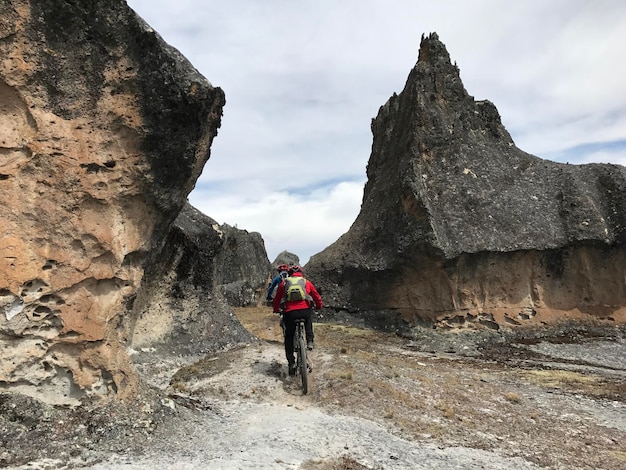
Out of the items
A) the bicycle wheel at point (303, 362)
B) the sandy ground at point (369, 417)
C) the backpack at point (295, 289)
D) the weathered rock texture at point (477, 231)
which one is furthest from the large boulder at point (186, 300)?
the weathered rock texture at point (477, 231)

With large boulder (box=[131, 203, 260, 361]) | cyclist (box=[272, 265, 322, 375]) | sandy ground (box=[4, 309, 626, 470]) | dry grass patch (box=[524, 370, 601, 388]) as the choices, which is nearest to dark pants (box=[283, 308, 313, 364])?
cyclist (box=[272, 265, 322, 375])

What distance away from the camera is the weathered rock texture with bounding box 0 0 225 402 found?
6.32m

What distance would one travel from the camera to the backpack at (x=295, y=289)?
9062 millimetres

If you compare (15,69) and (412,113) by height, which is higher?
(412,113)

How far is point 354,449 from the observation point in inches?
251

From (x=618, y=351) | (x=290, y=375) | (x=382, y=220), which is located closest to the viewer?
(x=290, y=375)

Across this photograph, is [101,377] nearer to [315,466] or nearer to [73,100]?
[315,466]

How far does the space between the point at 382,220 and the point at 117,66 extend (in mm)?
16314

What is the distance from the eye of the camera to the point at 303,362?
855 cm

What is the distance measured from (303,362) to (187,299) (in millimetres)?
5017

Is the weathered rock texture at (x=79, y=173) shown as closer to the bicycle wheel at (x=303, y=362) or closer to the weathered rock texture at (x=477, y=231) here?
the bicycle wheel at (x=303, y=362)

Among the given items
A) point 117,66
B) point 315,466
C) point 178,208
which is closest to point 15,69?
point 117,66

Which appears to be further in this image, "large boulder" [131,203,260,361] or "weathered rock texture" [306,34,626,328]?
"weathered rock texture" [306,34,626,328]

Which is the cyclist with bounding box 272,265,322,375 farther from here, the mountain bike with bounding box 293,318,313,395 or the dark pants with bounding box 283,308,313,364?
the mountain bike with bounding box 293,318,313,395
